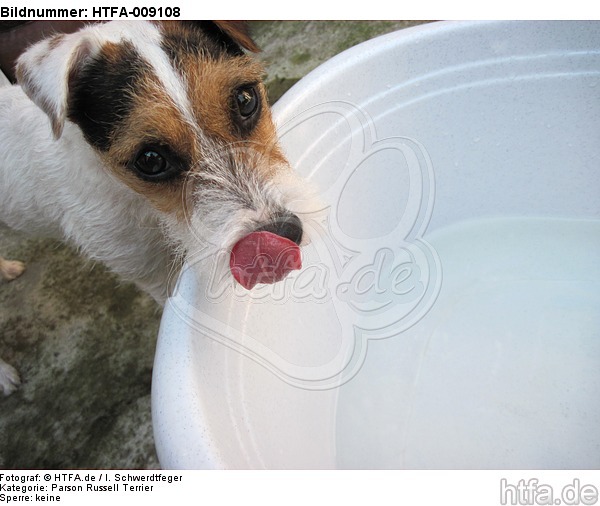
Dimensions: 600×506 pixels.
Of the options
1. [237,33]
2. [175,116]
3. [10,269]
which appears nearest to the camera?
[175,116]

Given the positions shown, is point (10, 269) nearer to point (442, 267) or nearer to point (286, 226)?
point (286, 226)

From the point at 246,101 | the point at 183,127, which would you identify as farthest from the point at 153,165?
the point at 246,101

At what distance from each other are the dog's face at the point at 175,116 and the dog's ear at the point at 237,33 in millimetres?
77

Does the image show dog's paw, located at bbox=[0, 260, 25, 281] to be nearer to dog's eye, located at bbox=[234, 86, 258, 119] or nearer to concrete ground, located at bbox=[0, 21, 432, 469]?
concrete ground, located at bbox=[0, 21, 432, 469]

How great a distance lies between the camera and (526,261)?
86.4 inches

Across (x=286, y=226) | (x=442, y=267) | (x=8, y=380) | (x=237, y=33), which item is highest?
(x=237, y=33)

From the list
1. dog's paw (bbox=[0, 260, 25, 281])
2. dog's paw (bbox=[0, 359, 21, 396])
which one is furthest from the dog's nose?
dog's paw (bbox=[0, 260, 25, 281])

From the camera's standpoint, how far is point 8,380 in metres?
2.26

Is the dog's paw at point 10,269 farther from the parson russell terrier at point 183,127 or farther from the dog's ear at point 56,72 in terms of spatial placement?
the dog's ear at point 56,72

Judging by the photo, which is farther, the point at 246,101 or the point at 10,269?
the point at 10,269

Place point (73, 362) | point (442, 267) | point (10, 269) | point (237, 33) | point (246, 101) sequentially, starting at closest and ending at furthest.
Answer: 1. point (246, 101)
2. point (237, 33)
3. point (442, 267)
4. point (73, 362)
5. point (10, 269)

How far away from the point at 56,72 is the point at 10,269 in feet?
5.86
